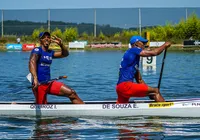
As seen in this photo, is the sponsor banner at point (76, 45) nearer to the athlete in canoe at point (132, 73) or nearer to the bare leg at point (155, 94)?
the bare leg at point (155, 94)

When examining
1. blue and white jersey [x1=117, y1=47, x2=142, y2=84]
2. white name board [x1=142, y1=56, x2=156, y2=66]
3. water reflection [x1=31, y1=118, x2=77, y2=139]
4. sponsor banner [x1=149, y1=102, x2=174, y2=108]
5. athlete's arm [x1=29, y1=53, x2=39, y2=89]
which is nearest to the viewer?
water reflection [x1=31, y1=118, x2=77, y2=139]

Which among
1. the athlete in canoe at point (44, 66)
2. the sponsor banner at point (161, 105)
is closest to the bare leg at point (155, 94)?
the sponsor banner at point (161, 105)

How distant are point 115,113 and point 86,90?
8.70m

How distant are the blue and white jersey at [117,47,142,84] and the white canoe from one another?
3.01 feet

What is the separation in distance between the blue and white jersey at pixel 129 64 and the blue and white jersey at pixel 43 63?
2076 millimetres

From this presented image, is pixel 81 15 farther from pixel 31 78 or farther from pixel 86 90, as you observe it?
pixel 31 78

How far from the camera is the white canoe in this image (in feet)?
48.0

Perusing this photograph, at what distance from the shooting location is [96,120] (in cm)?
1469

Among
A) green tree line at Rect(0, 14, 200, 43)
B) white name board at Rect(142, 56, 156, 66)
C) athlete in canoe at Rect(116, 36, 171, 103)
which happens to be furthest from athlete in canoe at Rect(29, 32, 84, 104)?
green tree line at Rect(0, 14, 200, 43)

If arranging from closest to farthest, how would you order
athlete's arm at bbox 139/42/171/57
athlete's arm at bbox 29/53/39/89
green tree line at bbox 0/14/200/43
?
athlete's arm at bbox 139/42/171/57 → athlete's arm at bbox 29/53/39/89 → green tree line at bbox 0/14/200/43

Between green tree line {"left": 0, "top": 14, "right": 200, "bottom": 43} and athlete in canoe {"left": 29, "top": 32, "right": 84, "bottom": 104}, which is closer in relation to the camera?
athlete in canoe {"left": 29, "top": 32, "right": 84, "bottom": 104}

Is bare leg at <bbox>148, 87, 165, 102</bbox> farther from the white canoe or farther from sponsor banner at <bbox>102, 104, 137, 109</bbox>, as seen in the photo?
sponsor banner at <bbox>102, 104, 137, 109</bbox>

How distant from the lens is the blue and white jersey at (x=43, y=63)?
14.4 meters

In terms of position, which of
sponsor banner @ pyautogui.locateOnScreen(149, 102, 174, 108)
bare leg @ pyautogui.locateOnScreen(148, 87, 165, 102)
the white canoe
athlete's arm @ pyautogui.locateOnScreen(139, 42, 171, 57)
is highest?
athlete's arm @ pyautogui.locateOnScreen(139, 42, 171, 57)
